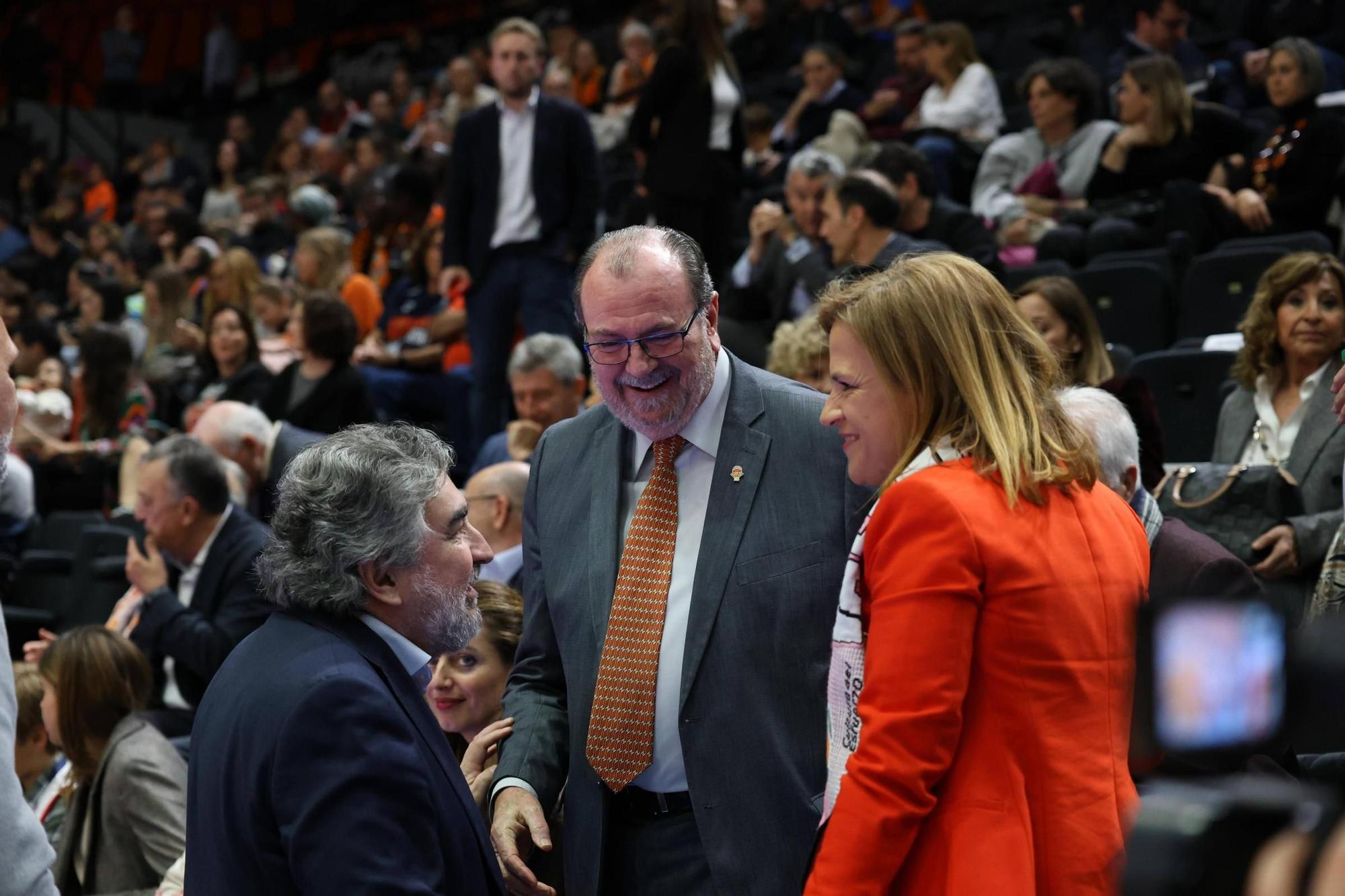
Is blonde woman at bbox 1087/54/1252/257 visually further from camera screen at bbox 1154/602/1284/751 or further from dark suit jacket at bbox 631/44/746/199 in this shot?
camera screen at bbox 1154/602/1284/751

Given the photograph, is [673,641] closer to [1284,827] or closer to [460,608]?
[460,608]

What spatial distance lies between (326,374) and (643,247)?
3.90 metres

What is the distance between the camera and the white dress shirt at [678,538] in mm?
2062

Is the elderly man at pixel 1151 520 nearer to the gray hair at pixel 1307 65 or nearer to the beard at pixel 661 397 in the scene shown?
the beard at pixel 661 397

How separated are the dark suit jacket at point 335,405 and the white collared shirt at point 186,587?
1.38 metres

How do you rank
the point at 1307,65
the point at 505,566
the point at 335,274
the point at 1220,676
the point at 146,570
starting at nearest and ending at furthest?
1. the point at 1220,676
2. the point at 505,566
3. the point at 146,570
4. the point at 1307,65
5. the point at 335,274

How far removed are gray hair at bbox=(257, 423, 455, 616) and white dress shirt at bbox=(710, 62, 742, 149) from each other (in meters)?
4.48

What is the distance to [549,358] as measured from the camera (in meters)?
4.60

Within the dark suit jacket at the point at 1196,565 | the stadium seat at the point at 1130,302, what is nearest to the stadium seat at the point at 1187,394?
the stadium seat at the point at 1130,302

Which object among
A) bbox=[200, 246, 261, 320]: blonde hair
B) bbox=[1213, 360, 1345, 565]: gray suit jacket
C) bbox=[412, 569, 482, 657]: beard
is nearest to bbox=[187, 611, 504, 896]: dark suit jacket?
bbox=[412, 569, 482, 657]: beard

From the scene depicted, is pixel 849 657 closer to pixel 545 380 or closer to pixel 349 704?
pixel 349 704

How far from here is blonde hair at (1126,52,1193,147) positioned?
5.97 m

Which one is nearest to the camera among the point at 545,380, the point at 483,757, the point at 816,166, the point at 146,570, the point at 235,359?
the point at 483,757

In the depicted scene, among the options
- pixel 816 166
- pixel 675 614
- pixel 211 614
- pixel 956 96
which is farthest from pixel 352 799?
pixel 956 96
